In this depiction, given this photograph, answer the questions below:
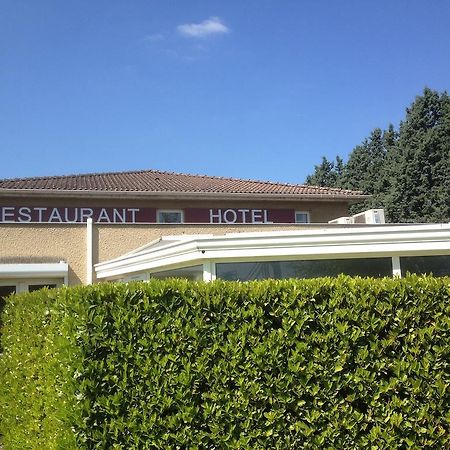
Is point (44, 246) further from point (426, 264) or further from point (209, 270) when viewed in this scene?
point (426, 264)

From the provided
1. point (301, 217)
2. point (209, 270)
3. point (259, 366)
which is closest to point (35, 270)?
point (209, 270)

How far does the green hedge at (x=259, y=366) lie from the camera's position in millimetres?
4906

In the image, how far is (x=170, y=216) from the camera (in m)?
21.6

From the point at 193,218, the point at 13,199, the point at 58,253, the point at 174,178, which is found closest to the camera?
the point at 58,253

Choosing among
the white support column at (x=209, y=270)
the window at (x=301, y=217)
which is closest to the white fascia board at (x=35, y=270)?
the white support column at (x=209, y=270)

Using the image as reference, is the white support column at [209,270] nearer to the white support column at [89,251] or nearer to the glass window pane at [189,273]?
the glass window pane at [189,273]

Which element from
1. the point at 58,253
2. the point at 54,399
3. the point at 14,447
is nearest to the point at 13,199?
the point at 58,253

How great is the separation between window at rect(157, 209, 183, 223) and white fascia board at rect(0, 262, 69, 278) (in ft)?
18.4

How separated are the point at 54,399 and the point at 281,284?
2.53 metres

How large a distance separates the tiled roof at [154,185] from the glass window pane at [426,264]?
13.3 m

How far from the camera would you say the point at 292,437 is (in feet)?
16.1

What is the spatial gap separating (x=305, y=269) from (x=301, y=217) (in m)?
14.5

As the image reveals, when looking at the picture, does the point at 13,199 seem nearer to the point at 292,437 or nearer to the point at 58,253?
the point at 58,253

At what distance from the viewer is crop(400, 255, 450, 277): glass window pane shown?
27.8ft
